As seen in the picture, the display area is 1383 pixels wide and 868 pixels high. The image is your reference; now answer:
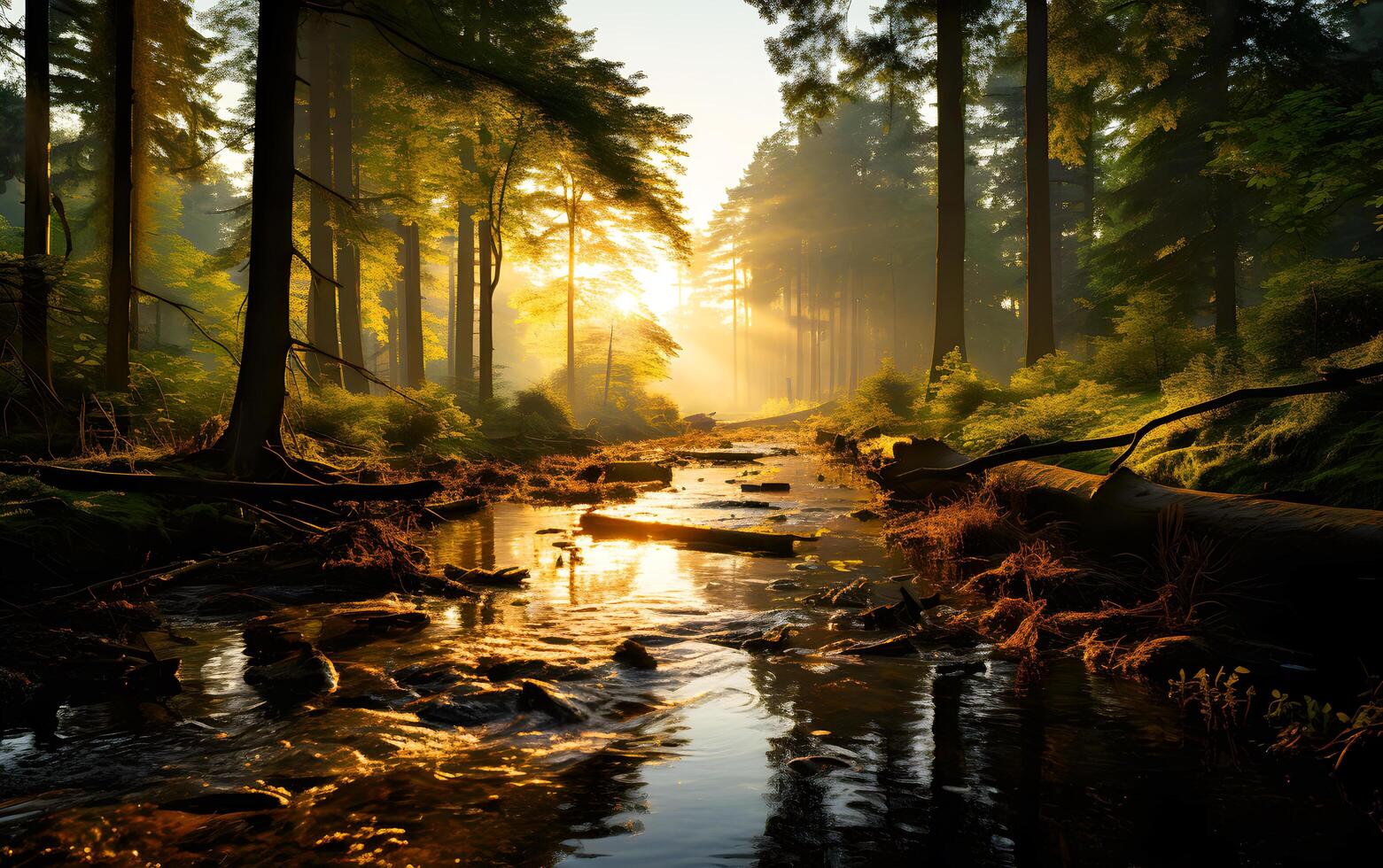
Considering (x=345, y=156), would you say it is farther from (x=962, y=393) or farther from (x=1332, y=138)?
(x=1332, y=138)

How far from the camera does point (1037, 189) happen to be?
54.2 ft

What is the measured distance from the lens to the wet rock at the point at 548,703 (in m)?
3.67

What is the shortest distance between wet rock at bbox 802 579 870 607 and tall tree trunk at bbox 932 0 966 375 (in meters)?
13.0

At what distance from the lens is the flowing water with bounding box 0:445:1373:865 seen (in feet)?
8.16

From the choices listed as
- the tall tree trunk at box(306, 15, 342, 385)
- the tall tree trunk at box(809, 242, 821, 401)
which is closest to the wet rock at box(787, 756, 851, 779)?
the tall tree trunk at box(306, 15, 342, 385)

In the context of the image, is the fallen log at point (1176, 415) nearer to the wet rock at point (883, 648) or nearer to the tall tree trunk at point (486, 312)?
the wet rock at point (883, 648)

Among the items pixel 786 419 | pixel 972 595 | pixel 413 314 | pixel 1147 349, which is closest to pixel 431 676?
pixel 972 595

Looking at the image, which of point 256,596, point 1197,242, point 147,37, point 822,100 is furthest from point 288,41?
point 1197,242

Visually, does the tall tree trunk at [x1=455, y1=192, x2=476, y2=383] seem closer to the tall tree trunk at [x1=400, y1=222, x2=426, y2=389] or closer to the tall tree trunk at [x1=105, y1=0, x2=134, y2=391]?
the tall tree trunk at [x1=400, y1=222, x2=426, y2=389]

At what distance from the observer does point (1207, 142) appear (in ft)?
58.2

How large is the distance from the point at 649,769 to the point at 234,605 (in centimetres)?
424

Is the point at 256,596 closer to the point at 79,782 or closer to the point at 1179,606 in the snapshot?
the point at 79,782

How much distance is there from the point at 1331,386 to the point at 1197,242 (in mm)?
17223

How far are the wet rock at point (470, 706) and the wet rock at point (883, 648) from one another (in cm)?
210
